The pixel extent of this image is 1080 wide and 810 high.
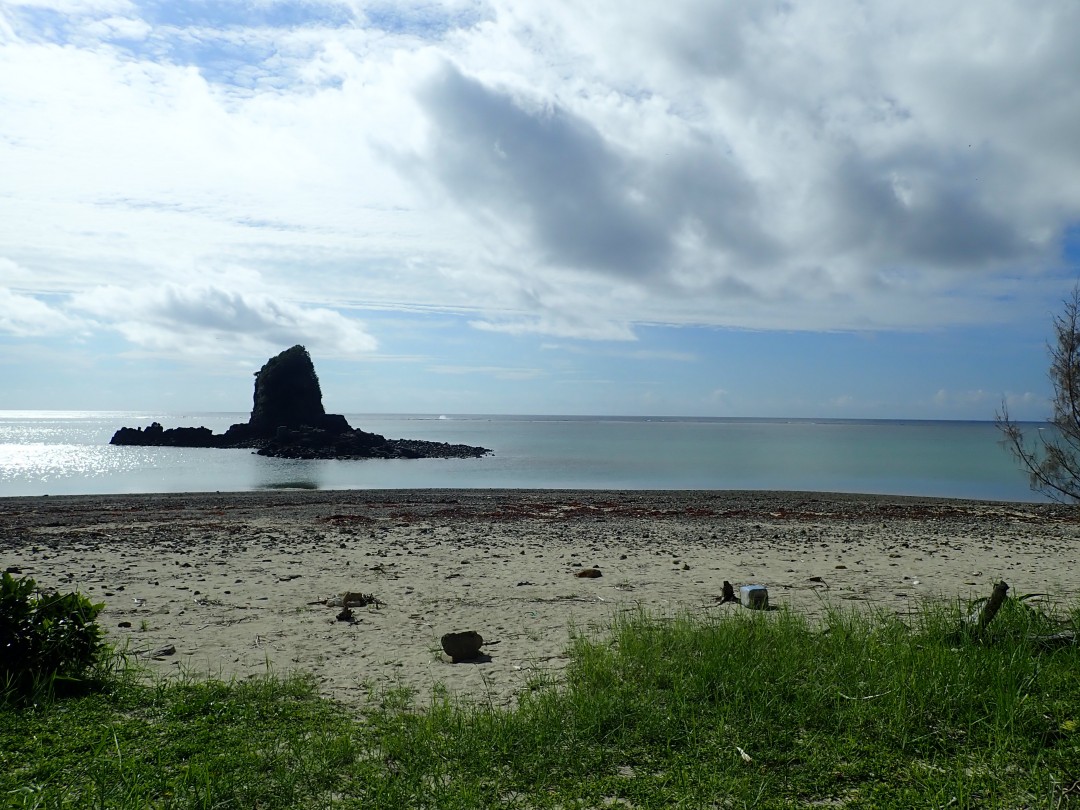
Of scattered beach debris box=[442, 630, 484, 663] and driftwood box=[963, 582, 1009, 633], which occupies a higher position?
driftwood box=[963, 582, 1009, 633]

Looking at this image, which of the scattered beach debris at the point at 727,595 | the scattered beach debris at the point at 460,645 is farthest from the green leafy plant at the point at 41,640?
the scattered beach debris at the point at 727,595

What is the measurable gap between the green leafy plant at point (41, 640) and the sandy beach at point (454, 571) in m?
1.14

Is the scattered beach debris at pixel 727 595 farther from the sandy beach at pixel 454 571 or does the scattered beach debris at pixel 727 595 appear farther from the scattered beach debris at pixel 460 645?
the scattered beach debris at pixel 460 645

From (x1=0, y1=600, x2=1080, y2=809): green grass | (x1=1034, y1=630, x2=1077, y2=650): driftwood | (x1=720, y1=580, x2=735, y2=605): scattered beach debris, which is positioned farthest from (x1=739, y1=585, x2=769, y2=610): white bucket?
(x1=1034, y1=630, x2=1077, y2=650): driftwood

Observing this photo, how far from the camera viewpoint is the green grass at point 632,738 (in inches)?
181

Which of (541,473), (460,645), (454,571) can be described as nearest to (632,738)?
(460,645)

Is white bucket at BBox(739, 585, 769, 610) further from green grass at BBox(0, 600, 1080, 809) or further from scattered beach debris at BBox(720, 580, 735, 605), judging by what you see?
green grass at BBox(0, 600, 1080, 809)

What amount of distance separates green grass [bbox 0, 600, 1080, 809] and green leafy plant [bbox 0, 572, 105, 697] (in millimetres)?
363

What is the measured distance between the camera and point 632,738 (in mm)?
5484

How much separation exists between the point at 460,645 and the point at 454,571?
6173 millimetres

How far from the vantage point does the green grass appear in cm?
460

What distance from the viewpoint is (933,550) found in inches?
676

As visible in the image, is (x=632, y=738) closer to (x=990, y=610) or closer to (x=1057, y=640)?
(x=990, y=610)

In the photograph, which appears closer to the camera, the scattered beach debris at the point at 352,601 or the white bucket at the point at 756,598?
the white bucket at the point at 756,598
